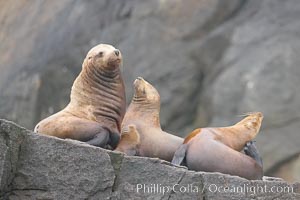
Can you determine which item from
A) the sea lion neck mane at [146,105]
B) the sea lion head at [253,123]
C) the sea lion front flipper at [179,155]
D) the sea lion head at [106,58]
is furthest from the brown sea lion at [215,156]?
the sea lion head at [106,58]

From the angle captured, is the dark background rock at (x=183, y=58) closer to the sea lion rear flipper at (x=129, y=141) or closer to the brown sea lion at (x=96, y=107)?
the brown sea lion at (x=96, y=107)

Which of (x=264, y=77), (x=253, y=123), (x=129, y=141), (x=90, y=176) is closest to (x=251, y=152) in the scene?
(x=253, y=123)

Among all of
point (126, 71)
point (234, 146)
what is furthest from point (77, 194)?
point (126, 71)

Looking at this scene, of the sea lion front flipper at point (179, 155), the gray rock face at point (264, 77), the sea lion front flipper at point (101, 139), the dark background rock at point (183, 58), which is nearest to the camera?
the sea lion front flipper at point (179, 155)

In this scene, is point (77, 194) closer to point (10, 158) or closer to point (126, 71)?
point (10, 158)

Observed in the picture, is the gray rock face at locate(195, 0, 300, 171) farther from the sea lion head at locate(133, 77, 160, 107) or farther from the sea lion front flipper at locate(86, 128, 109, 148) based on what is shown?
the sea lion front flipper at locate(86, 128, 109, 148)

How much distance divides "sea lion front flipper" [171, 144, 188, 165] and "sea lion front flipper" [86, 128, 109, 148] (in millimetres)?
552

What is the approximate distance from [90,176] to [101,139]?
1.19 metres

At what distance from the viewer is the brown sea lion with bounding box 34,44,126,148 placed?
7.74 meters

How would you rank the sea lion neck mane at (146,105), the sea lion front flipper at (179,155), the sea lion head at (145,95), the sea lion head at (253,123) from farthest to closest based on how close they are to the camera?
1. the sea lion head at (145,95)
2. the sea lion neck mane at (146,105)
3. the sea lion head at (253,123)
4. the sea lion front flipper at (179,155)

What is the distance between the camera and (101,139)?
7715mm

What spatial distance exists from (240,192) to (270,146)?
7629 mm

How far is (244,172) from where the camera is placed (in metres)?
7.49

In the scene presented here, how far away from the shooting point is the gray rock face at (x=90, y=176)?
6.37 m
